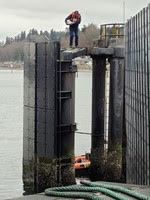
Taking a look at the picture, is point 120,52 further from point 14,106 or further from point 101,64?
point 14,106

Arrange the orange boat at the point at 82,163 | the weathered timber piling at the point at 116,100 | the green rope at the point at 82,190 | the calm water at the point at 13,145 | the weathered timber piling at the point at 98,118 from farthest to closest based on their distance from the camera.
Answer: the calm water at the point at 13,145
the orange boat at the point at 82,163
the weathered timber piling at the point at 98,118
the weathered timber piling at the point at 116,100
the green rope at the point at 82,190

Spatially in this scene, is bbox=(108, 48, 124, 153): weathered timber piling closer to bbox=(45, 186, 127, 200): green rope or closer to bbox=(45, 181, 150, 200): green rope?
bbox=(45, 181, 150, 200): green rope

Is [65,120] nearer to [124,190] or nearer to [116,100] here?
[116,100]

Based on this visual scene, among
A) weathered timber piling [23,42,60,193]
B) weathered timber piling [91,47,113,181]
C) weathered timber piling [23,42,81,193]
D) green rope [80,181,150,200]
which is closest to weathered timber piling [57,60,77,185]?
weathered timber piling [23,42,81,193]

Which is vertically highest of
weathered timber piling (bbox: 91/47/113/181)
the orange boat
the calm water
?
weathered timber piling (bbox: 91/47/113/181)

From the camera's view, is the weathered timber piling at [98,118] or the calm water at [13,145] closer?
the weathered timber piling at [98,118]

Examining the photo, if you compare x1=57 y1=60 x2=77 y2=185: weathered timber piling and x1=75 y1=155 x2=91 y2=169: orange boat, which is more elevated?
x1=57 y1=60 x2=77 y2=185: weathered timber piling

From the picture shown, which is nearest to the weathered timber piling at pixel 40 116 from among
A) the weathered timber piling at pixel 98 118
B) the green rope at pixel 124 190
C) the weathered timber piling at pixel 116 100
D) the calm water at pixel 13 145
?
the calm water at pixel 13 145

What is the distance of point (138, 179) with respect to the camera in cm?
1509

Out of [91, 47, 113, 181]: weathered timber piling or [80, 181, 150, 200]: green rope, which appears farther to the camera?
[91, 47, 113, 181]: weathered timber piling

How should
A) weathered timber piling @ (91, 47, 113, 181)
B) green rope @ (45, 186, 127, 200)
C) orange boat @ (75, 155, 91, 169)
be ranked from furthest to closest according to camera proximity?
orange boat @ (75, 155, 91, 169), weathered timber piling @ (91, 47, 113, 181), green rope @ (45, 186, 127, 200)

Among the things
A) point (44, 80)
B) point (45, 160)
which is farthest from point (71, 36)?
point (45, 160)

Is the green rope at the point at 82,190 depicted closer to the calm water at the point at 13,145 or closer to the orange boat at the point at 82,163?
the calm water at the point at 13,145

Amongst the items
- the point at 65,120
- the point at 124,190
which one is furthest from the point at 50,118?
the point at 124,190
